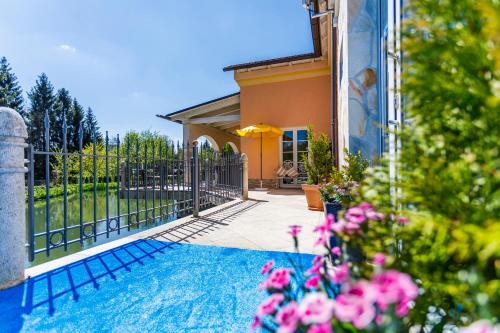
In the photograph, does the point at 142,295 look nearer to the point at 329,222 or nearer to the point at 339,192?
the point at 329,222

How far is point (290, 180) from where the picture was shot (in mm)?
10734

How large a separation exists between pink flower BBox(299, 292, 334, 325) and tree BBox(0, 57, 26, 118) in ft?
124

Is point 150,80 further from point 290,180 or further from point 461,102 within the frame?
point 461,102

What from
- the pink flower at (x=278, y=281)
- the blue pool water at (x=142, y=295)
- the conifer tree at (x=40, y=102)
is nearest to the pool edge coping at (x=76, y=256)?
the blue pool water at (x=142, y=295)

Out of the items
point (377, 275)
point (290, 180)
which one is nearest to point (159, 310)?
point (377, 275)

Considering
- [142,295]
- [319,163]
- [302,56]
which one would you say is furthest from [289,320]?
[302,56]

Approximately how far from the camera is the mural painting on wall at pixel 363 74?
3.70 meters

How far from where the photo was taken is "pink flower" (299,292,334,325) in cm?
53

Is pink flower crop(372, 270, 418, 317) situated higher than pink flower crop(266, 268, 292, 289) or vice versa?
pink flower crop(372, 270, 418, 317)

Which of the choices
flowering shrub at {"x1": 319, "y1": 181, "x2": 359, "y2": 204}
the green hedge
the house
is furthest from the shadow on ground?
the green hedge

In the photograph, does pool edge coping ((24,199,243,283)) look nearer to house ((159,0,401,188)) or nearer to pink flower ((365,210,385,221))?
pink flower ((365,210,385,221))

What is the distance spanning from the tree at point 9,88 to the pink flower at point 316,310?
3791 centimetres

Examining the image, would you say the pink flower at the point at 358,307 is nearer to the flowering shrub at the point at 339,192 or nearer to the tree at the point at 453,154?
the tree at the point at 453,154

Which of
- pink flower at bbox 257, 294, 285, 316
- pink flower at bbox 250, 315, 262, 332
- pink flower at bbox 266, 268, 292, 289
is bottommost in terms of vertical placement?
pink flower at bbox 250, 315, 262, 332
